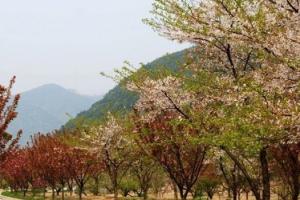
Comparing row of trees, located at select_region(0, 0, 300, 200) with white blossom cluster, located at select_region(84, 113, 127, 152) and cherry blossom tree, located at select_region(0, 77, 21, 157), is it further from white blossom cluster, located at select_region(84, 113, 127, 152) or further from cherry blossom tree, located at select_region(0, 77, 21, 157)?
white blossom cluster, located at select_region(84, 113, 127, 152)

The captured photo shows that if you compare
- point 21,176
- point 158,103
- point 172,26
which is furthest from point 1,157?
point 21,176

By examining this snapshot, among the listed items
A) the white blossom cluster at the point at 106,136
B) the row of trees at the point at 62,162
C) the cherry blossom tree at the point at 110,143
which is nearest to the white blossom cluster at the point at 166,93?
the cherry blossom tree at the point at 110,143

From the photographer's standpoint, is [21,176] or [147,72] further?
[21,176]

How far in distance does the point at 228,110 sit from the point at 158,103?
3561 millimetres

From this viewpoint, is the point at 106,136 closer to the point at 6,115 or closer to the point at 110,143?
the point at 110,143

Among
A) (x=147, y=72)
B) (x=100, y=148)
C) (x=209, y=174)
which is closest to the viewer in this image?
(x=147, y=72)

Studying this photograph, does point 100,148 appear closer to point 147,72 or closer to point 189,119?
point 147,72

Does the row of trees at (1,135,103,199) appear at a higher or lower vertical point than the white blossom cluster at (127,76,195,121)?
lower

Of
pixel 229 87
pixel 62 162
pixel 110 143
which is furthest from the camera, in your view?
pixel 62 162

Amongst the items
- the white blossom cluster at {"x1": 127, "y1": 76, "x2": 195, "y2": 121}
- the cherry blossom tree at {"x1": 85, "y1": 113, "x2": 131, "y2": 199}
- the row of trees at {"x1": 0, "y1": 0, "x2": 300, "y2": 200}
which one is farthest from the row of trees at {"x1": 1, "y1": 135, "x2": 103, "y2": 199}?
the white blossom cluster at {"x1": 127, "y1": 76, "x2": 195, "y2": 121}

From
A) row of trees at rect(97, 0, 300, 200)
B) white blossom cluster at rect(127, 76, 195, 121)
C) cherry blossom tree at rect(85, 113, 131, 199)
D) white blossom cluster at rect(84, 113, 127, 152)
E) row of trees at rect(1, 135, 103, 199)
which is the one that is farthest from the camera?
row of trees at rect(1, 135, 103, 199)

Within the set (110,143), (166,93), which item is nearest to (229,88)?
(166,93)

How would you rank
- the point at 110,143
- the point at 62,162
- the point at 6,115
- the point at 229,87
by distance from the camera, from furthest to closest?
the point at 62,162 < the point at 110,143 < the point at 6,115 < the point at 229,87

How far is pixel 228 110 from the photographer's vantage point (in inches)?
530
